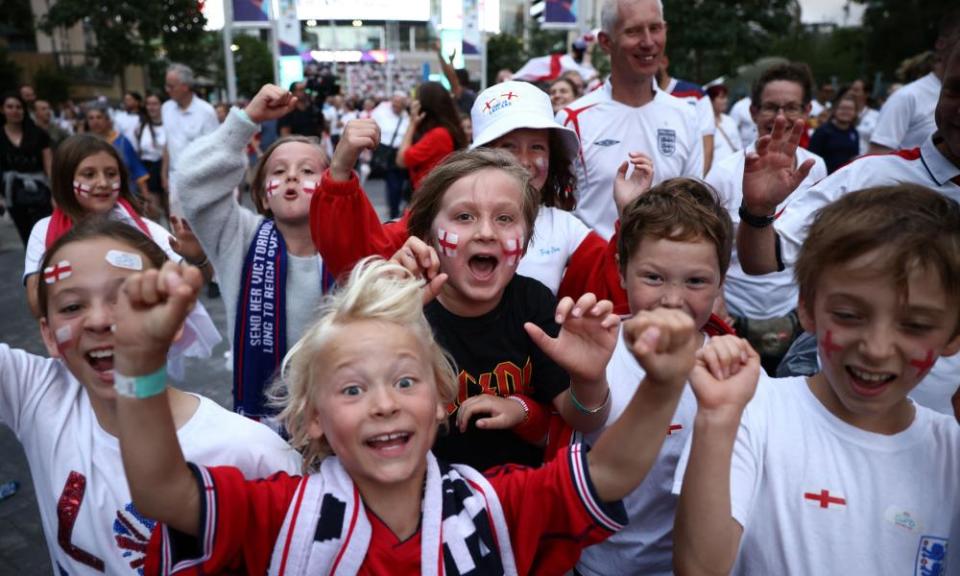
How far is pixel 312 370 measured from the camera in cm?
155

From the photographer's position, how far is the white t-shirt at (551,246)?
8.25 feet

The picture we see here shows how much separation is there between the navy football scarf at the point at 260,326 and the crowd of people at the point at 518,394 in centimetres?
2

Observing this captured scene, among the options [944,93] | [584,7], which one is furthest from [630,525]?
[584,7]

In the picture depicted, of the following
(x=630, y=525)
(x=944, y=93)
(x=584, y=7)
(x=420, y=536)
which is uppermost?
(x=584, y=7)

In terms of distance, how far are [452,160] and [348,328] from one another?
0.87 m

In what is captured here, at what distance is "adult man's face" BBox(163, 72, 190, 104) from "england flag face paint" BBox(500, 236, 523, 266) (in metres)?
7.36

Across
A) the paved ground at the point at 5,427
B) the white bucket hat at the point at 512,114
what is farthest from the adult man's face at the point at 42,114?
the white bucket hat at the point at 512,114

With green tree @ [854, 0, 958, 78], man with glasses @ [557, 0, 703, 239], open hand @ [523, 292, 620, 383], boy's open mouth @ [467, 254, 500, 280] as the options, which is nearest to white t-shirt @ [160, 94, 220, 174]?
man with glasses @ [557, 0, 703, 239]

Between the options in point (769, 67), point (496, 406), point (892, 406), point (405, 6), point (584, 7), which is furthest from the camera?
point (405, 6)

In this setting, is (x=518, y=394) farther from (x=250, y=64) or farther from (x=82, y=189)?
(x=250, y=64)

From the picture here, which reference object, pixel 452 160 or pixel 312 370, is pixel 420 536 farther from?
pixel 452 160

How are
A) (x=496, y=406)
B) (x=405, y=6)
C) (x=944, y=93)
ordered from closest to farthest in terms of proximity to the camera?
1. (x=496, y=406)
2. (x=944, y=93)
3. (x=405, y=6)

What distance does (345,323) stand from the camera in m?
1.54

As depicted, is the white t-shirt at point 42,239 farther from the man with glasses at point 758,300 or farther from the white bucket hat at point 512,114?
the man with glasses at point 758,300
